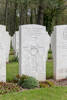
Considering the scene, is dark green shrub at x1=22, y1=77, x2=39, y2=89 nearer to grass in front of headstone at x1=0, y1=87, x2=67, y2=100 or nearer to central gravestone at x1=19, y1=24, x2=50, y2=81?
grass in front of headstone at x1=0, y1=87, x2=67, y2=100

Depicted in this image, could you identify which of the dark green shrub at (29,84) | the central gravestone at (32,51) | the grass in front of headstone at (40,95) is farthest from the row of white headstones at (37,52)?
the grass in front of headstone at (40,95)

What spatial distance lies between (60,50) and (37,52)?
3.01 ft

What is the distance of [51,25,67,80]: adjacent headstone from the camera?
30.1 ft

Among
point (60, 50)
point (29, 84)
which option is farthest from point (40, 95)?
point (60, 50)

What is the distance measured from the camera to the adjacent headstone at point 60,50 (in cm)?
918

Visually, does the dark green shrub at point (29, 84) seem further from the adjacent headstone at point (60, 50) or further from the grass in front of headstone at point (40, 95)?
the adjacent headstone at point (60, 50)

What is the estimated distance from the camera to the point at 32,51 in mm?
8758

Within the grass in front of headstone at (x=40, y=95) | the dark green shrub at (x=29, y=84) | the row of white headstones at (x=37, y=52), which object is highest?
the row of white headstones at (x=37, y=52)

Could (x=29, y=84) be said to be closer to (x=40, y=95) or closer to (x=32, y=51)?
(x=40, y=95)

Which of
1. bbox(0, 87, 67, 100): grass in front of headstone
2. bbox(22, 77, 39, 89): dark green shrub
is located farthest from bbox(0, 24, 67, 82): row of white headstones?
bbox(0, 87, 67, 100): grass in front of headstone

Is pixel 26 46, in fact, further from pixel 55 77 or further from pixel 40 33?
pixel 55 77

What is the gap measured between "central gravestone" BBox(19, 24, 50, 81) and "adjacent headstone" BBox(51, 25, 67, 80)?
0.52m

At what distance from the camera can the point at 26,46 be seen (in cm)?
863

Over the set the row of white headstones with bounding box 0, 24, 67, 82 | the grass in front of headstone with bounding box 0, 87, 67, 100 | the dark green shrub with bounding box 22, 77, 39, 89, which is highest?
the row of white headstones with bounding box 0, 24, 67, 82
